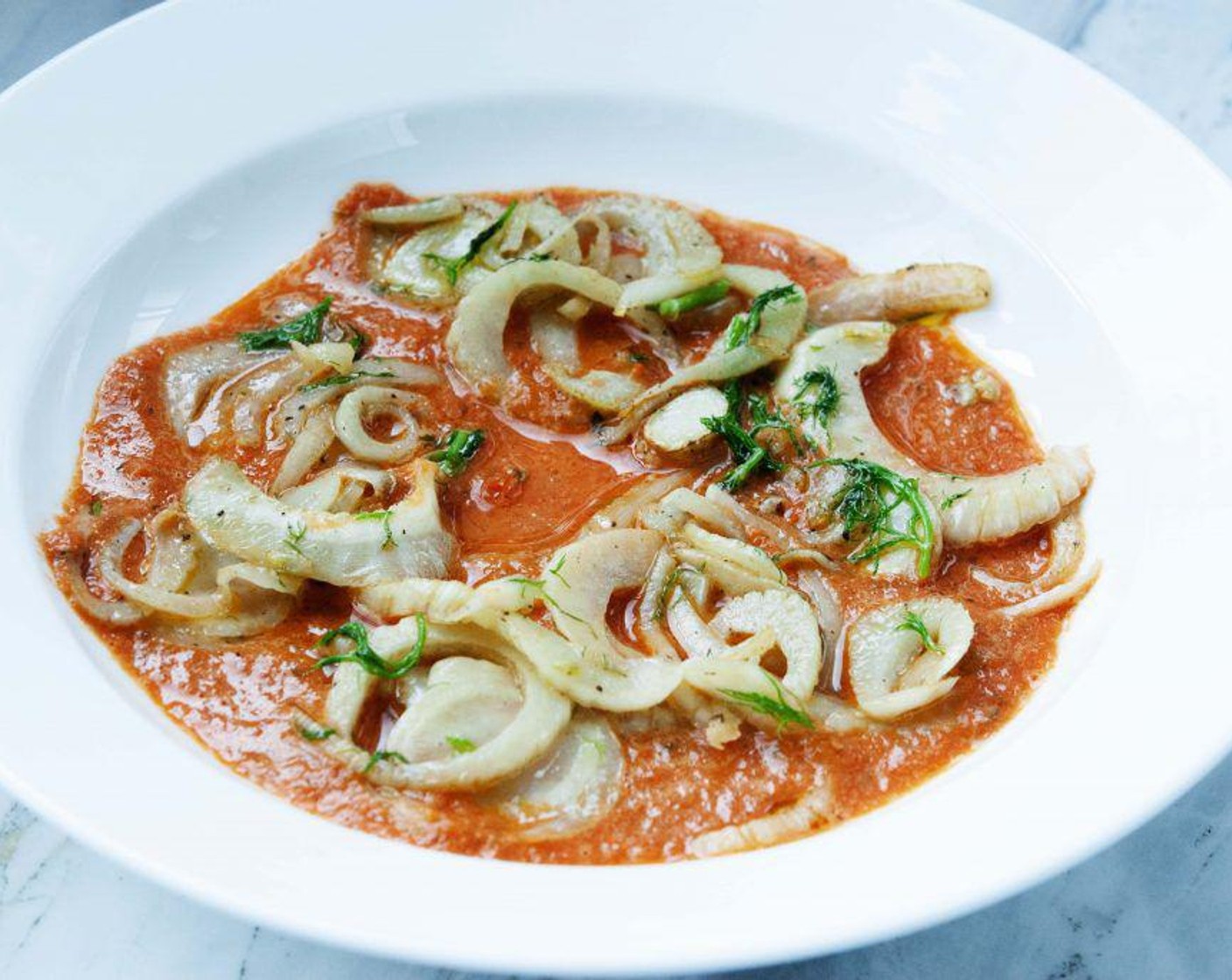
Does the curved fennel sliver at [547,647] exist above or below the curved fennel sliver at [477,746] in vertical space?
above

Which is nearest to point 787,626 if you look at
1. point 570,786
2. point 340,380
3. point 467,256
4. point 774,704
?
point 774,704

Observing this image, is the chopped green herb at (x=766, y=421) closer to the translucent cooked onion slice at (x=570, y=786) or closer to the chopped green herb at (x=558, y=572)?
the chopped green herb at (x=558, y=572)

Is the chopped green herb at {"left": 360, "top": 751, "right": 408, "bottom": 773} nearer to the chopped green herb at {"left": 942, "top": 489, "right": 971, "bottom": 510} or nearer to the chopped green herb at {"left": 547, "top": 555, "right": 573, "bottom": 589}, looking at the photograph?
the chopped green herb at {"left": 547, "top": 555, "right": 573, "bottom": 589}

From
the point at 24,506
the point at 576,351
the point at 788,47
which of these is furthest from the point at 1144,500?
the point at 24,506

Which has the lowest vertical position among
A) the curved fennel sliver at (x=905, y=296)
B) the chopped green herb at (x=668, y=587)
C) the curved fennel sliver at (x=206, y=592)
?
the curved fennel sliver at (x=206, y=592)

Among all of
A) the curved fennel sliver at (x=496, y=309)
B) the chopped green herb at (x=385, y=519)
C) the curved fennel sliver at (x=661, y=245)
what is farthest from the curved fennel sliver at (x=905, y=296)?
the chopped green herb at (x=385, y=519)

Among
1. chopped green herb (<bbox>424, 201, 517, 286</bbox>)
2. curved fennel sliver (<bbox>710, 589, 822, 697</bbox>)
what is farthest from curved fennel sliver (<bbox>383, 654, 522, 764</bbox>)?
chopped green herb (<bbox>424, 201, 517, 286</bbox>)
